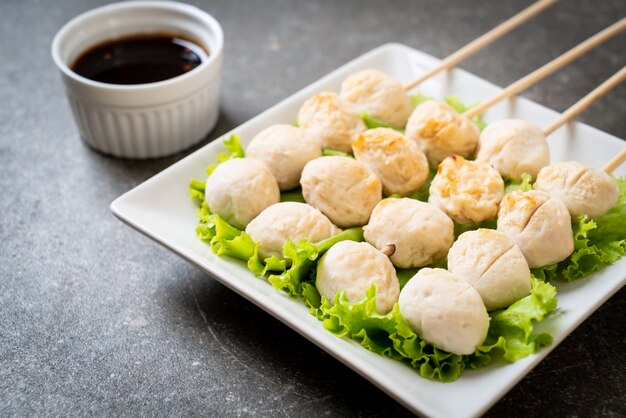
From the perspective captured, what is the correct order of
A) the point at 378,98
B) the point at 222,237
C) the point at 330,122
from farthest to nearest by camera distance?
the point at 378,98 < the point at 330,122 < the point at 222,237

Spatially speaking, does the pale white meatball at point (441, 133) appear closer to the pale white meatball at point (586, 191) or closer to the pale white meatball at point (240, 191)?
the pale white meatball at point (586, 191)

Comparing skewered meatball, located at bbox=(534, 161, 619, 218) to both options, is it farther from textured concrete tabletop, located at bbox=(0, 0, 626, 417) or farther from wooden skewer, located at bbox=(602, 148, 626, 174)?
textured concrete tabletop, located at bbox=(0, 0, 626, 417)

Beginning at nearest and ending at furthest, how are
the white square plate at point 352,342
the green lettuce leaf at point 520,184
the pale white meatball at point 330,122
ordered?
the white square plate at point 352,342
the green lettuce leaf at point 520,184
the pale white meatball at point 330,122

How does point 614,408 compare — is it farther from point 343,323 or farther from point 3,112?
point 3,112

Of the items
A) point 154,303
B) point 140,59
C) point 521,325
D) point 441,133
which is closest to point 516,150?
point 441,133

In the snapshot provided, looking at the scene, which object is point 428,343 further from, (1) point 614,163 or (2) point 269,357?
(1) point 614,163

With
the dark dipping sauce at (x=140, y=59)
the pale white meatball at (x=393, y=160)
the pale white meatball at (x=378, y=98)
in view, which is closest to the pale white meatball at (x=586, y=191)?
the pale white meatball at (x=393, y=160)
